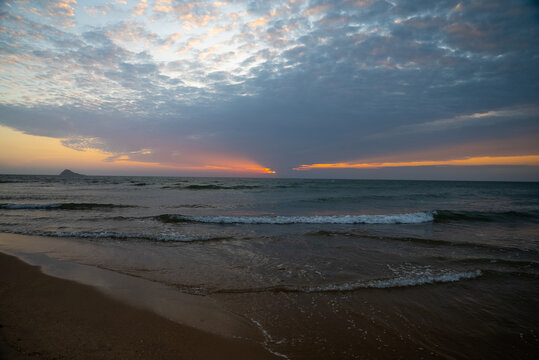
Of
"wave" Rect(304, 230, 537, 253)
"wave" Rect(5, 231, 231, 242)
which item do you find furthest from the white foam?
"wave" Rect(5, 231, 231, 242)

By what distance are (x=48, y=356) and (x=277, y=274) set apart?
13.8ft

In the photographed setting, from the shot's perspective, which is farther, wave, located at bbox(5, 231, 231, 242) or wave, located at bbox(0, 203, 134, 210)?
wave, located at bbox(0, 203, 134, 210)

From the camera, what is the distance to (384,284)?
17.5 feet

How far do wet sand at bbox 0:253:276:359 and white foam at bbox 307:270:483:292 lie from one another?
8.15 feet

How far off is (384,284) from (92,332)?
5.53m

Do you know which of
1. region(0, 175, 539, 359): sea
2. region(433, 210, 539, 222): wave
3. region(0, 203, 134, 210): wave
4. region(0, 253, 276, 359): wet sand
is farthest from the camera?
region(0, 203, 134, 210): wave

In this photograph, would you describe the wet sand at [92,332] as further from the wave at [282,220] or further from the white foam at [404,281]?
the wave at [282,220]

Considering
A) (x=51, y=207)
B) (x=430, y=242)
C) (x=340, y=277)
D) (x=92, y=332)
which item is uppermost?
(x=92, y=332)

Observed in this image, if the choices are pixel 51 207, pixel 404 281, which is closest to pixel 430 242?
pixel 404 281

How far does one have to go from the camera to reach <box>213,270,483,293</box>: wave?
16.3 ft

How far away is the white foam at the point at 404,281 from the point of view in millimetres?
5134

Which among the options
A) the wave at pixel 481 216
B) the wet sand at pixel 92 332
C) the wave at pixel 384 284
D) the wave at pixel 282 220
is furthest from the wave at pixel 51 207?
the wave at pixel 481 216

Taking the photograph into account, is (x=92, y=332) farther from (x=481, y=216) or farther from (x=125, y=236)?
(x=481, y=216)

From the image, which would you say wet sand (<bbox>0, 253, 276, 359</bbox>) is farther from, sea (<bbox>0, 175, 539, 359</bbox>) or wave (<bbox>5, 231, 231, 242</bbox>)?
wave (<bbox>5, 231, 231, 242</bbox>)
